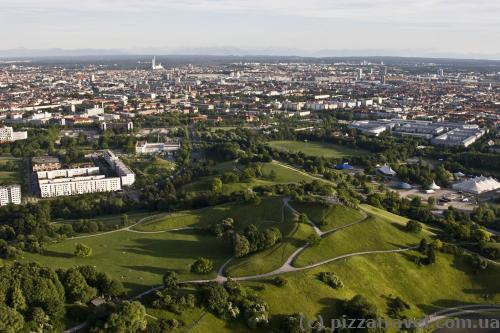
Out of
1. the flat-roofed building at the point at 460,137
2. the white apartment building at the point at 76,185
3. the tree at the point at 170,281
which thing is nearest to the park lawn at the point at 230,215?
the tree at the point at 170,281

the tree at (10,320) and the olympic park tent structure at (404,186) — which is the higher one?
the tree at (10,320)

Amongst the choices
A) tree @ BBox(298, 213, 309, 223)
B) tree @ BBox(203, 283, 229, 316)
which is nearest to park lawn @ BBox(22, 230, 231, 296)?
tree @ BBox(203, 283, 229, 316)

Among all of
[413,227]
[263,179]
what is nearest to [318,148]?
[263,179]

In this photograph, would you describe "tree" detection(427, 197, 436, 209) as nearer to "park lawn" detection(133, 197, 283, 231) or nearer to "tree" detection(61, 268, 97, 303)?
"park lawn" detection(133, 197, 283, 231)

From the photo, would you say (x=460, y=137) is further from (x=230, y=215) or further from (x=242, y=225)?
(x=242, y=225)

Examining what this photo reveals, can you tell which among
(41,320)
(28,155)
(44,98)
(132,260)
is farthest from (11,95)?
(41,320)

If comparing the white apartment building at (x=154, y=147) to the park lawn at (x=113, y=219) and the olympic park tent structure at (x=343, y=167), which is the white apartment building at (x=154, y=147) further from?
the park lawn at (x=113, y=219)
